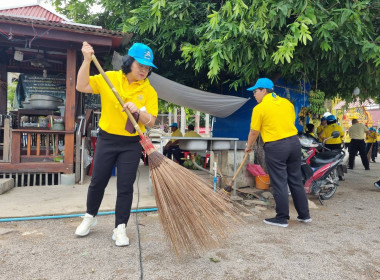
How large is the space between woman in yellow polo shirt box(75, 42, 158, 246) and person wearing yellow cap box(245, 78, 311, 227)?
1454 millimetres

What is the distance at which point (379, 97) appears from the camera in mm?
8148

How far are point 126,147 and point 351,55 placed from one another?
3.90 metres

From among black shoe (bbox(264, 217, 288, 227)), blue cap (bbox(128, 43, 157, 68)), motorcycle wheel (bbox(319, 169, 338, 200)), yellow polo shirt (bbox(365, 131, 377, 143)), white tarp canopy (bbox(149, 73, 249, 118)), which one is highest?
white tarp canopy (bbox(149, 73, 249, 118))

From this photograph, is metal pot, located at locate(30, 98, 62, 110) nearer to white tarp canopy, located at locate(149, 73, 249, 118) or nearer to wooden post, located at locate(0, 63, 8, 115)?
wooden post, located at locate(0, 63, 8, 115)

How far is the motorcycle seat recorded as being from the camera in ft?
15.5

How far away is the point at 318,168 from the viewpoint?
4633 mm

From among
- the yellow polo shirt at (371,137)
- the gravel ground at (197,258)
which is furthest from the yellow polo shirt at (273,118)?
the yellow polo shirt at (371,137)

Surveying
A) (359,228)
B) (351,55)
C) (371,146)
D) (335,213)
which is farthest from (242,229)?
(371,146)

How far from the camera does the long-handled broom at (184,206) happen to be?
2248 mm

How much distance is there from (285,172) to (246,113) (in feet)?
15.2

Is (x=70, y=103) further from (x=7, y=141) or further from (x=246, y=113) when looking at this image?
(x=246, y=113)

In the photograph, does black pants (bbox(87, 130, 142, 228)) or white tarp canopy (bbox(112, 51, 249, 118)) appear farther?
white tarp canopy (bbox(112, 51, 249, 118))

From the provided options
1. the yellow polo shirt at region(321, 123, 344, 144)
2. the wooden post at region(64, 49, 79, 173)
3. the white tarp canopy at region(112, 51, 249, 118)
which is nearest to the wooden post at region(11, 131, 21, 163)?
the wooden post at region(64, 49, 79, 173)

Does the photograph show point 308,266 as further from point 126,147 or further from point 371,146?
point 371,146
